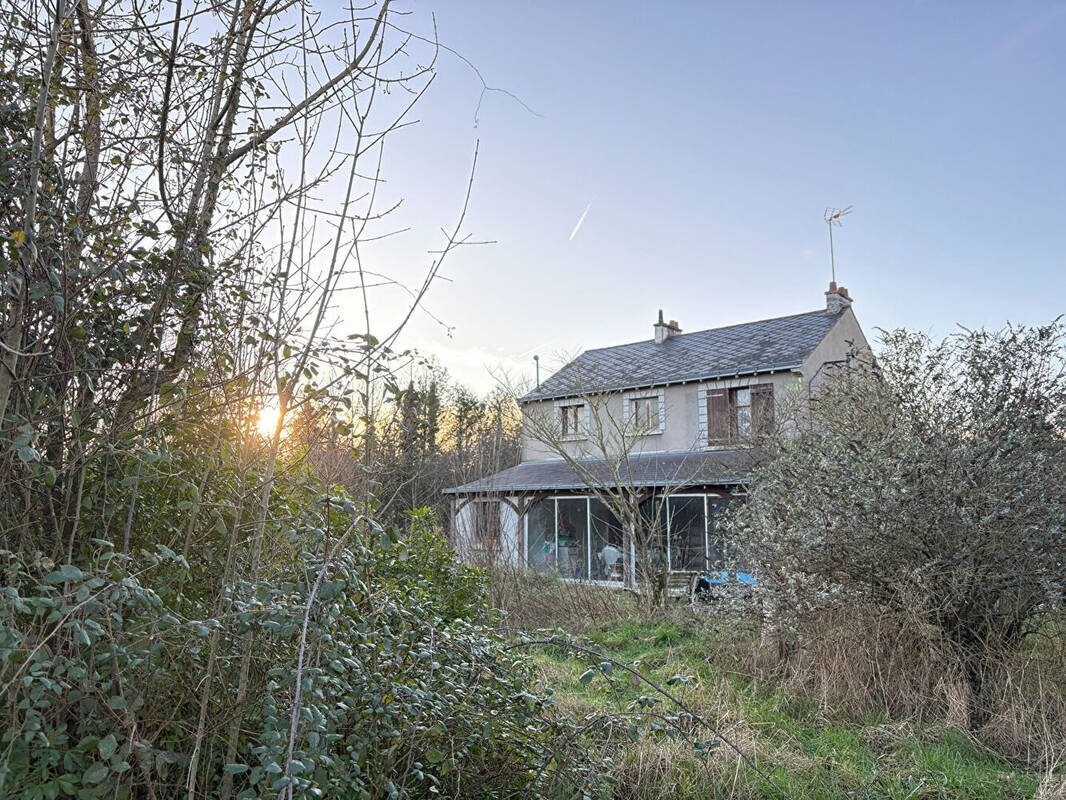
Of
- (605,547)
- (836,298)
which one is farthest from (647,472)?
(836,298)

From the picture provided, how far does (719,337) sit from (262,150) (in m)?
17.8

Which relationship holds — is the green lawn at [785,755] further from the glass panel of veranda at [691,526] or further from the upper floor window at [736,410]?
the glass panel of veranda at [691,526]

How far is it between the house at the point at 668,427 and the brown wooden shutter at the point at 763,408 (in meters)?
0.03

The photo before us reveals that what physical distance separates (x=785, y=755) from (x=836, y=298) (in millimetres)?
16209

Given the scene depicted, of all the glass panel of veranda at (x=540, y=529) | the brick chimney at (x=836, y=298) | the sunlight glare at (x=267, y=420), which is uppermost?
the brick chimney at (x=836, y=298)

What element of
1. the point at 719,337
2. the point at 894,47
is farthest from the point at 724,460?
the point at 894,47

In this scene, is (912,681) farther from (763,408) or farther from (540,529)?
(540,529)

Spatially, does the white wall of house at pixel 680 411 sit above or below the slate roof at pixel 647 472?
above

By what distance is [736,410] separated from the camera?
16656 mm

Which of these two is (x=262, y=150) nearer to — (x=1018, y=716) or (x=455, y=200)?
(x=455, y=200)

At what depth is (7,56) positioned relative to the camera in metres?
2.68

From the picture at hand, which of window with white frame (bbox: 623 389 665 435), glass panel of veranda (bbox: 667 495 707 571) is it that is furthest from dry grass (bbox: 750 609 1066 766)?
window with white frame (bbox: 623 389 665 435)

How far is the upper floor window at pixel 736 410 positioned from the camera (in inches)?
595

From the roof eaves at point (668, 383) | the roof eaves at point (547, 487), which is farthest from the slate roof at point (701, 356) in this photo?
the roof eaves at point (547, 487)
